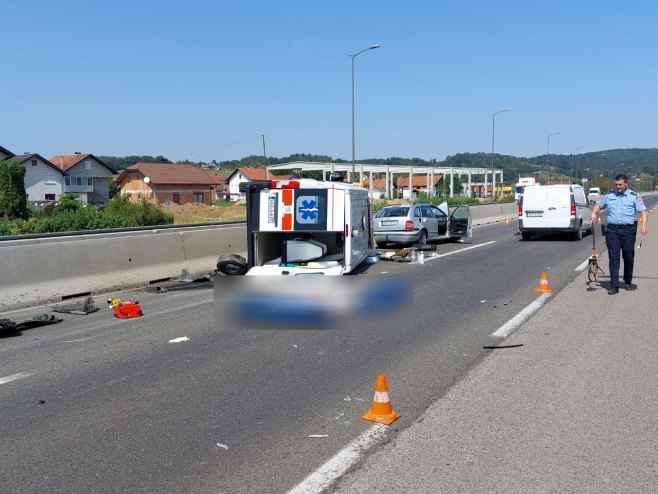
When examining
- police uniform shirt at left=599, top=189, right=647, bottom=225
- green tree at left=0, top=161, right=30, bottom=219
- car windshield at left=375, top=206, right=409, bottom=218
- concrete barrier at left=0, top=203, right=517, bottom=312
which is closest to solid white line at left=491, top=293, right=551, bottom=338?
police uniform shirt at left=599, top=189, right=647, bottom=225

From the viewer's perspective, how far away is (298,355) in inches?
287

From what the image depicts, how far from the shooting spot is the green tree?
54.4 m

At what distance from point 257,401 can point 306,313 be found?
11.1 feet

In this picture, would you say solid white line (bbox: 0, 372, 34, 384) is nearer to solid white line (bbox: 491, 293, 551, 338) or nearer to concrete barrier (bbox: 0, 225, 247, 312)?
concrete barrier (bbox: 0, 225, 247, 312)

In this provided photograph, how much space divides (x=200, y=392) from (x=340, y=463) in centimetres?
203

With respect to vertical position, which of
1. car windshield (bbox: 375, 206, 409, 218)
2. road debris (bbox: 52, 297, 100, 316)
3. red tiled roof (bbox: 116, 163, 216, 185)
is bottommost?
road debris (bbox: 52, 297, 100, 316)

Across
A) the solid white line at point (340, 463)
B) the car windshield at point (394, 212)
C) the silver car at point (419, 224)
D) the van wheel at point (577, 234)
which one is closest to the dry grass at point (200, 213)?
the silver car at point (419, 224)

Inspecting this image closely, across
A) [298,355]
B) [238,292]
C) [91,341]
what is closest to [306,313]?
[238,292]

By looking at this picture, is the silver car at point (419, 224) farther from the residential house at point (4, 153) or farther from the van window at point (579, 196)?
the residential house at point (4, 153)

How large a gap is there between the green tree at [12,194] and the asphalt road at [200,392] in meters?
49.3

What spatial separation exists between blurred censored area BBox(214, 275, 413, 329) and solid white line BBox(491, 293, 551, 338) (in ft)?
4.17

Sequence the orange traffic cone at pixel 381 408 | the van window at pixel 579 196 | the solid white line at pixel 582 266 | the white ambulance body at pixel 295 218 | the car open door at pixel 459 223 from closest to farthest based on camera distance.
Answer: the orange traffic cone at pixel 381 408, the white ambulance body at pixel 295 218, the solid white line at pixel 582 266, the car open door at pixel 459 223, the van window at pixel 579 196

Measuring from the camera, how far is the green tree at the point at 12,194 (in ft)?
179

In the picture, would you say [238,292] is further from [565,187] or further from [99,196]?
[99,196]
